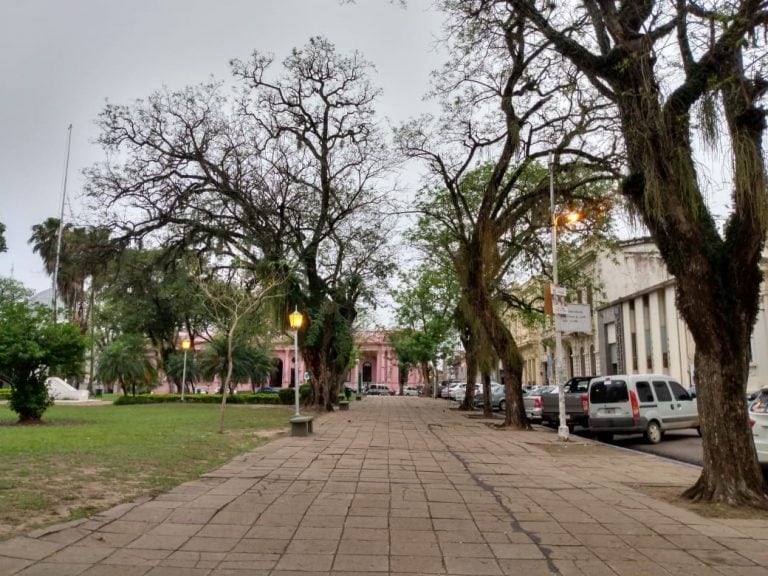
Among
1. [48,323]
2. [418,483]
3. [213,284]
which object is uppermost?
[213,284]

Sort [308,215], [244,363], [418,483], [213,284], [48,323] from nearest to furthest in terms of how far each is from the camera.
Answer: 1. [418,483]
2. [48,323]
3. [213,284]
4. [308,215]
5. [244,363]

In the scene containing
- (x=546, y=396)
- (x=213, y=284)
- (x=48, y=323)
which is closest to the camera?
(x=48, y=323)

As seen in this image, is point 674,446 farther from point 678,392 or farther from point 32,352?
point 32,352

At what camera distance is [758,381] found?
89.8 feet

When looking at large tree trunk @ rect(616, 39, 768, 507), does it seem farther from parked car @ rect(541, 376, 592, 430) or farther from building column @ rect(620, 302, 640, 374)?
building column @ rect(620, 302, 640, 374)

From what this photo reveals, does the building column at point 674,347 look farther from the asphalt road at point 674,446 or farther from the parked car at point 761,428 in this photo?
the parked car at point 761,428

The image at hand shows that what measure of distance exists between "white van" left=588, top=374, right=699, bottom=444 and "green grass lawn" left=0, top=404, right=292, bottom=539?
28.4 feet

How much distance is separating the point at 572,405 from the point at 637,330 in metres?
21.4

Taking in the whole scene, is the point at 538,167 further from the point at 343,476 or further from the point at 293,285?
the point at 343,476

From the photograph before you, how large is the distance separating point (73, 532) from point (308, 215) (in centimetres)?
2103

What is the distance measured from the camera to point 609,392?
16.2 m

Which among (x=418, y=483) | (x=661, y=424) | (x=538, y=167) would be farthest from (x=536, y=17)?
(x=538, y=167)

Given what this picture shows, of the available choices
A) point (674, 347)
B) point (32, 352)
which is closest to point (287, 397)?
point (32, 352)

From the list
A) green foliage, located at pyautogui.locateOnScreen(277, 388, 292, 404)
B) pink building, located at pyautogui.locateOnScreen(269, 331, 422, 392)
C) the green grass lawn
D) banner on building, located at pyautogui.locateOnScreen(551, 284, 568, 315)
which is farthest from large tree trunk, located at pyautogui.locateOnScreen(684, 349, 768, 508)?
pink building, located at pyautogui.locateOnScreen(269, 331, 422, 392)
